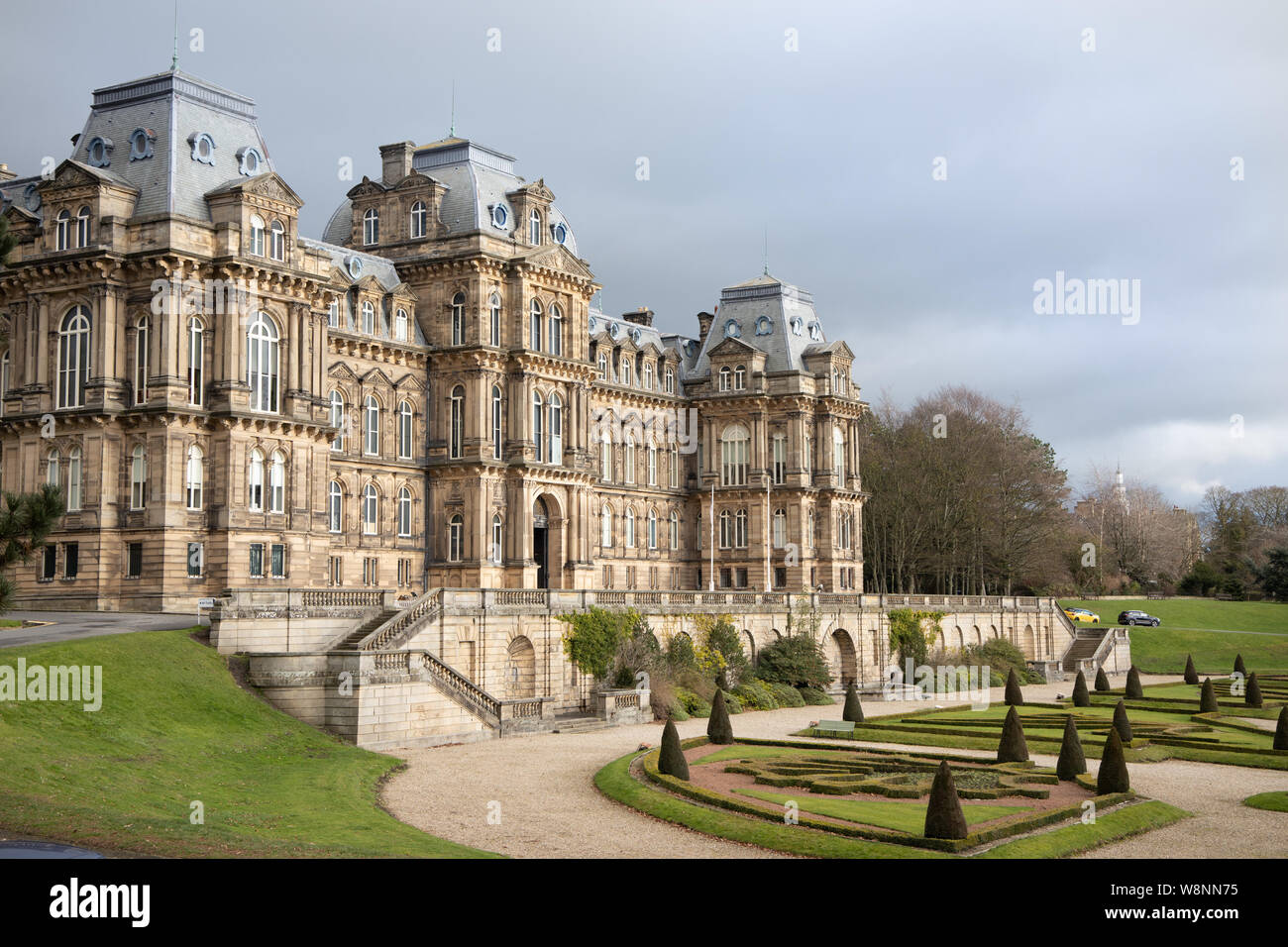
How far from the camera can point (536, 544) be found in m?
70.5

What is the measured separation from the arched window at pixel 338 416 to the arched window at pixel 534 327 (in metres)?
10.1

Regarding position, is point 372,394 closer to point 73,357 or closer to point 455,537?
point 455,537

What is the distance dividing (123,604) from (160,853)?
30.2 meters

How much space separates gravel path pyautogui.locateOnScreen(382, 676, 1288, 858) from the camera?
2820 cm

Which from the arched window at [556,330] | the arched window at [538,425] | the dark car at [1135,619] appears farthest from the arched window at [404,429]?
the dark car at [1135,619]

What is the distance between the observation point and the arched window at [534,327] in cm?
6844

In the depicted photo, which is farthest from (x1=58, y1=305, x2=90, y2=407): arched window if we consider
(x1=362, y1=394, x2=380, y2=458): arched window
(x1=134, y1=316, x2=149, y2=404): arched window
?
(x1=362, y1=394, x2=380, y2=458): arched window

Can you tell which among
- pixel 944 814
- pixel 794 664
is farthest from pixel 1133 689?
pixel 944 814

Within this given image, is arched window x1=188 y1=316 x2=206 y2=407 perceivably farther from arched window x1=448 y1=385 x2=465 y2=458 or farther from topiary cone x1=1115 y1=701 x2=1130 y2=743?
topiary cone x1=1115 y1=701 x2=1130 y2=743

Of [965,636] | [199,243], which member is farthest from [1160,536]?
[199,243]

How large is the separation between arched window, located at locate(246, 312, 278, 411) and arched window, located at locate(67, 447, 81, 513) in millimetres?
6636

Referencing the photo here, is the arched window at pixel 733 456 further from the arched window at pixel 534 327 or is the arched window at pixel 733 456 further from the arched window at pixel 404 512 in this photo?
the arched window at pixel 404 512
